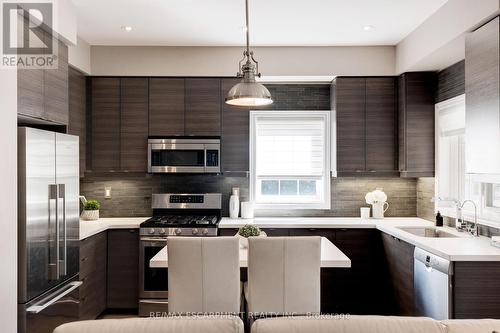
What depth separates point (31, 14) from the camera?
2555mm

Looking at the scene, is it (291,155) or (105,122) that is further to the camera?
(291,155)

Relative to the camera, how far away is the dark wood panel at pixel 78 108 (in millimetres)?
3969

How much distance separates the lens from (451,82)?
12.5ft

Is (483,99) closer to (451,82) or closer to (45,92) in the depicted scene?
(451,82)

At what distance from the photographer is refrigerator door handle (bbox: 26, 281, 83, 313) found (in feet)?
7.87

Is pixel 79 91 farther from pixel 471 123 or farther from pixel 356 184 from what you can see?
pixel 471 123

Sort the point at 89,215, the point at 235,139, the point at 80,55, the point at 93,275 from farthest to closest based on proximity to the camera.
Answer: the point at 235,139
the point at 89,215
the point at 80,55
the point at 93,275

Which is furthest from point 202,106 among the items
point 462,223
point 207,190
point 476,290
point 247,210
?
point 476,290

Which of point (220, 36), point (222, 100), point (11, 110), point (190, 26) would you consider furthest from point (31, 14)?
point (222, 100)

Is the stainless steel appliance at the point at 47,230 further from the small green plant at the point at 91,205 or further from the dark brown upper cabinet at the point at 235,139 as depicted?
the dark brown upper cabinet at the point at 235,139

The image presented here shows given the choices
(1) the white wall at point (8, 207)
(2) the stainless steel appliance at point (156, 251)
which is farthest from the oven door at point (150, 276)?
(1) the white wall at point (8, 207)

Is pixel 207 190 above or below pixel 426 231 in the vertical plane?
above

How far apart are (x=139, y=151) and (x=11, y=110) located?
2.07 meters

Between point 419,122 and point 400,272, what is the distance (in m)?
1.62
